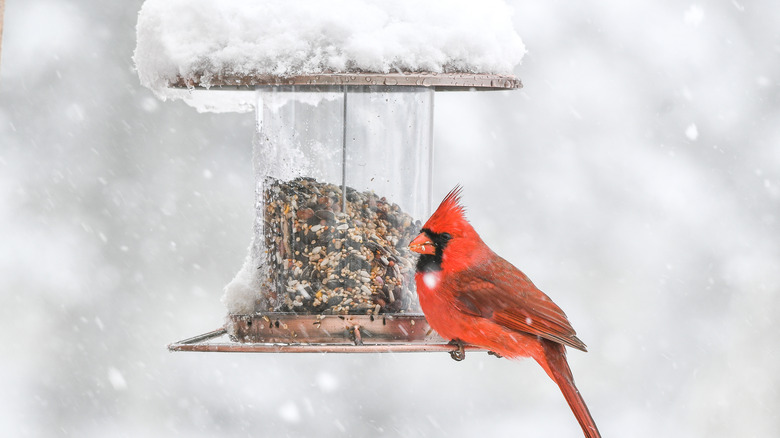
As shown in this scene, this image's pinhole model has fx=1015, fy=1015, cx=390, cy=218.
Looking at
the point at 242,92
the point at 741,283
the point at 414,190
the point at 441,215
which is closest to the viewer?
the point at 441,215

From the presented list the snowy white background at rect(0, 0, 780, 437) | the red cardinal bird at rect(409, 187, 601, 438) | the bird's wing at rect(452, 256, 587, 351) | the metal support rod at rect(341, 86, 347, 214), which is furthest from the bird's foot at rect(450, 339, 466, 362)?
the snowy white background at rect(0, 0, 780, 437)

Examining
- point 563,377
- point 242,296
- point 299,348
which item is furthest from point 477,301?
point 242,296

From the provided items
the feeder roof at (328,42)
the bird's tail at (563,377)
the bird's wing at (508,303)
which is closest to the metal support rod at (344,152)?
the feeder roof at (328,42)

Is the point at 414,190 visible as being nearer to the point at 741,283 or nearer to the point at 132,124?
the point at 132,124

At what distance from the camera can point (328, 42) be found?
2951 mm

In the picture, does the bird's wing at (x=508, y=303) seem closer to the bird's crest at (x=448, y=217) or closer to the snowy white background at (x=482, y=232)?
the bird's crest at (x=448, y=217)

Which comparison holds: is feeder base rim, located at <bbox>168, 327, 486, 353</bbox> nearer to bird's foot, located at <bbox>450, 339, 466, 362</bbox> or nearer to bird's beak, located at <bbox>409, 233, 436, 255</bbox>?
bird's foot, located at <bbox>450, 339, 466, 362</bbox>

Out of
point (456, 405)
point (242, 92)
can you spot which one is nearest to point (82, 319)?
point (456, 405)

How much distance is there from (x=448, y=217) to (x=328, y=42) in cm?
64

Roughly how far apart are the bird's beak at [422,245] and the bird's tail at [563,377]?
52 cm

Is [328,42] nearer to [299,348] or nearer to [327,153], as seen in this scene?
[327,153]

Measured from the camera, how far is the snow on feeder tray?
2.97 m

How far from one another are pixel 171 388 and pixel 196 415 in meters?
0.22

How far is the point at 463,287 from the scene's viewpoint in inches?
125
